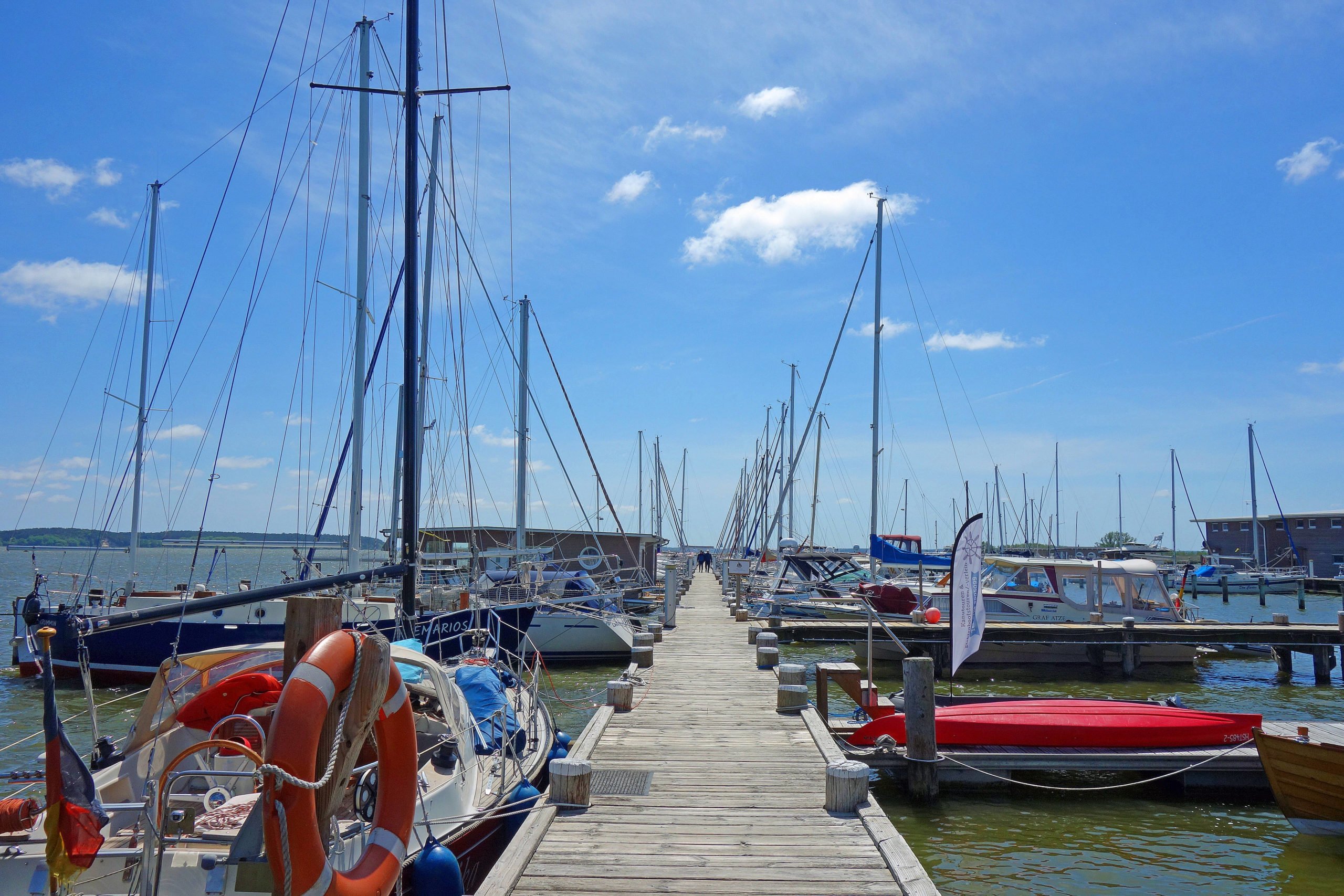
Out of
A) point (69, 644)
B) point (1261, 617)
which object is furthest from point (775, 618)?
point (1261, 617)

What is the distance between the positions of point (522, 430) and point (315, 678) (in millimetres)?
23282

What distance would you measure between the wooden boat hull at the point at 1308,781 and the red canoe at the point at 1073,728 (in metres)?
1.65

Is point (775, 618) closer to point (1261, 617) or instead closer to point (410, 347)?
point (410, 347)

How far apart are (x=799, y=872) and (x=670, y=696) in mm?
6873

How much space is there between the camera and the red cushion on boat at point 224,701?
6.86 m

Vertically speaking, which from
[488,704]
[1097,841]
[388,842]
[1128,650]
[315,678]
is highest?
[315,678]

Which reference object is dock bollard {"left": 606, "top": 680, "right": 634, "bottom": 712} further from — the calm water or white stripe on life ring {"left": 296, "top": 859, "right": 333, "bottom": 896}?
white stripe on life ring {"left": 296, "top": 859, "right": 333, "bottom": 896}

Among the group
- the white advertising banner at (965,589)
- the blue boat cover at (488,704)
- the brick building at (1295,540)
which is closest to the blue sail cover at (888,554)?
the white advertising banner at (965,589)

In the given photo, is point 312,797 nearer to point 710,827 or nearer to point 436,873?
point 436,873

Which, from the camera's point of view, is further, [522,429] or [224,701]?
[522,429]

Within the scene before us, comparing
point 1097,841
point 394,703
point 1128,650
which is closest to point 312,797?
point 394,703

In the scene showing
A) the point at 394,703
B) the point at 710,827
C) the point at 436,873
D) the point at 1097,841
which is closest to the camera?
the point at 394,703

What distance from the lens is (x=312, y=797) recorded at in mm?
4219

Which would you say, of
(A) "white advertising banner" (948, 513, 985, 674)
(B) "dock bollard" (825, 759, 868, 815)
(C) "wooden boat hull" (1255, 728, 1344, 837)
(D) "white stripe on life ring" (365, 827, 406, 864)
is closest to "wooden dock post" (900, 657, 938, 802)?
(A) "white advertising banner" (948, 513, 985, 674)
